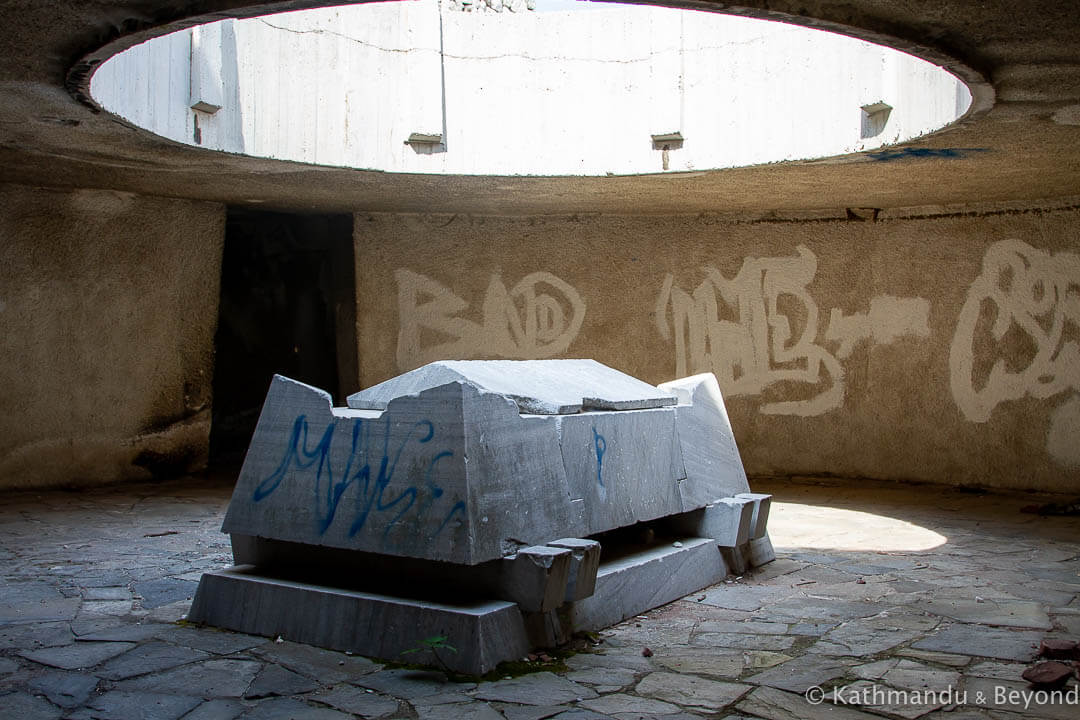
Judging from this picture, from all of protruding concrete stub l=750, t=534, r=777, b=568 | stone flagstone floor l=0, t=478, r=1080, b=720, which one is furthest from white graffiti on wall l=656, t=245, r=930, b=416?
protruding concrete stub l=750, t=534, r=777, b=568

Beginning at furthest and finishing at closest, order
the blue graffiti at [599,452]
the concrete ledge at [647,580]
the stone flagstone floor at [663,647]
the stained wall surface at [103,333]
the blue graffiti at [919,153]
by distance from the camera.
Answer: the stained wall surface at [103,333] < the blue graffiti at [919,153] < the blue graffiti at [599,452] < the concrete ledge at [647,580] < the stone flagstone floor at [663,647]

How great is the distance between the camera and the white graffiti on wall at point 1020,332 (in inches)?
283

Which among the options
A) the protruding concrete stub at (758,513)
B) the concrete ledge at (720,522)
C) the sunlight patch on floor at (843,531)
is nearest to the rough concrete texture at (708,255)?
the sunlight patch on floor at (843,531)

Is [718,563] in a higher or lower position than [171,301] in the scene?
lower

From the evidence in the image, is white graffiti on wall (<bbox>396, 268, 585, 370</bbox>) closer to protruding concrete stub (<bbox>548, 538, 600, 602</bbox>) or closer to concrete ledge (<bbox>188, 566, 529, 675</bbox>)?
concrete ledge (<bbox>188, 566, 529, 675</bbox>)

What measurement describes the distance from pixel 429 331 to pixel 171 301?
215cm

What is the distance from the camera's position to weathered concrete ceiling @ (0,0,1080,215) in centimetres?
351

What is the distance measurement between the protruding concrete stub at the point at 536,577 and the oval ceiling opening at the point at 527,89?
340cm

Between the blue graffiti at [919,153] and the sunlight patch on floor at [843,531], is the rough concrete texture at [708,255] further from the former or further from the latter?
the sunlight patch on floor at [843,531]

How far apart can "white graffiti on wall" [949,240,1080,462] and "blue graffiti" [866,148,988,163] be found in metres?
2.03

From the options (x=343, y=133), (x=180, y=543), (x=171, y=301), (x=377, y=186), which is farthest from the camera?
(x=171, y=301)

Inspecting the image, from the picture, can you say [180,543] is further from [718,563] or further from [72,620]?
[718,563]

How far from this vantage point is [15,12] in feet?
11.5

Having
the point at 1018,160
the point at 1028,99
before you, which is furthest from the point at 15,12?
the point at 1018,160
